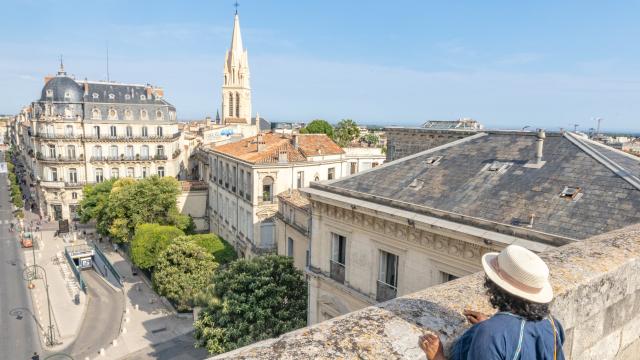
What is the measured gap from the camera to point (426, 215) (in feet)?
42.7

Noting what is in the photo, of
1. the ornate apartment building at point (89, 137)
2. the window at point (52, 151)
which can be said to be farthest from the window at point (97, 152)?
the window at point (52, 151)

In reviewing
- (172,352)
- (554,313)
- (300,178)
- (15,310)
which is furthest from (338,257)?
(15,310)

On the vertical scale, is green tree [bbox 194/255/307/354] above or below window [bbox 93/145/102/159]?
below

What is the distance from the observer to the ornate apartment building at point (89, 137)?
5638cm

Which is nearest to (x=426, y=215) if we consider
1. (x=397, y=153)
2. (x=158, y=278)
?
(x=397, y=153)

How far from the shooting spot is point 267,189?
34.4m

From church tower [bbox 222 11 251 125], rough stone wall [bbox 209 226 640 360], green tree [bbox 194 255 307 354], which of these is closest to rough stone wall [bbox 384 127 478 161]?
green tree [bbox 194 255 307 354]

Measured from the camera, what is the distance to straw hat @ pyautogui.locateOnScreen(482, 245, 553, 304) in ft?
10.2

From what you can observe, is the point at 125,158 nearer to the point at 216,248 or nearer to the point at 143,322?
the point at 216,248

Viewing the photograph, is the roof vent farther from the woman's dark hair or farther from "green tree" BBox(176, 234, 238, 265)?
"green tree" BBox(176, 234, 238, 265)

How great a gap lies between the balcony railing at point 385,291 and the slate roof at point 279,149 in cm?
2024

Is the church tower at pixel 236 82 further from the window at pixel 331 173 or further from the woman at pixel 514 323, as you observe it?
the woman at pixel 514 323

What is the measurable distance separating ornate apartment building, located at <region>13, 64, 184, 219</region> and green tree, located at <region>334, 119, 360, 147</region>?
→ 2423 cm

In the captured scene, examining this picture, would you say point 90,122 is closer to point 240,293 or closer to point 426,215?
point 240,293
